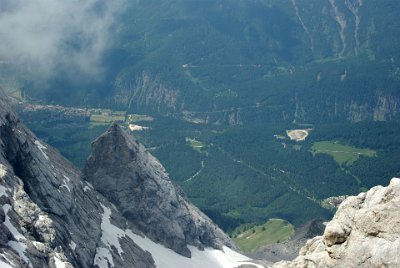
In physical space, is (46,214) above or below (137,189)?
above

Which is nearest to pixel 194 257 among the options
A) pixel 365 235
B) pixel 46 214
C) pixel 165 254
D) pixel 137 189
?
pixel 165 254

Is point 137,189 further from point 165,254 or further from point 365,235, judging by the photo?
point 365,235

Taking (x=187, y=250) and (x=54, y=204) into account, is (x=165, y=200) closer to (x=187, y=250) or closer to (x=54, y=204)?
(x=187, y=250)

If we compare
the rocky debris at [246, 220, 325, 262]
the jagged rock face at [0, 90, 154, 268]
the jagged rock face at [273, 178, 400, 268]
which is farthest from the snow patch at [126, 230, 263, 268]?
the jagged rock face at [273, 178, 400, 268]

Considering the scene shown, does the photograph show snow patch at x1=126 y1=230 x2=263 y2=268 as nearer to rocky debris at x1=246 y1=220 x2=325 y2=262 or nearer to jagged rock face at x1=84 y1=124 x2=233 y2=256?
jagged rock face at x1=84 y1=124 x2=233 y2=256

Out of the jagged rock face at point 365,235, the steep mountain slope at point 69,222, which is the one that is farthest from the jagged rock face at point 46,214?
the jagged rock face at point 365,235

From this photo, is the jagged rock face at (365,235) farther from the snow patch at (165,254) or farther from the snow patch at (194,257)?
the snow patch at (194,257)

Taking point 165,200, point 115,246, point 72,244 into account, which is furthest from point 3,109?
point 165,200
